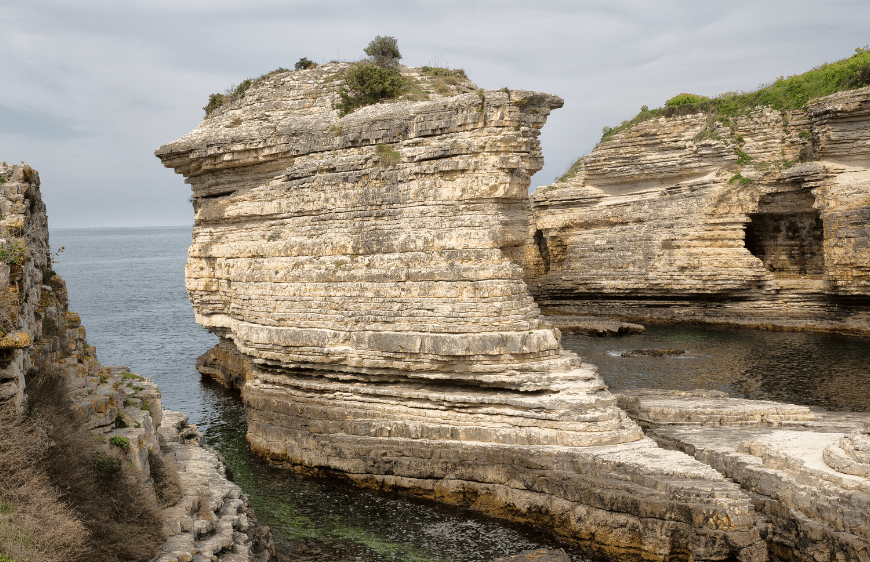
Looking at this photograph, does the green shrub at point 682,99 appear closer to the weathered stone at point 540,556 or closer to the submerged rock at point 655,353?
→ the submerged rock at point 655,353

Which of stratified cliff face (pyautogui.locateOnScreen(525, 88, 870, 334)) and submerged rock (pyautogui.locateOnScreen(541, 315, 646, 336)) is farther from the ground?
stratified cliff face (pyautogui.locateOnScreen(525, 88, 870, 334))

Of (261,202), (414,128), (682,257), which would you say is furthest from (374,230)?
(682,257)

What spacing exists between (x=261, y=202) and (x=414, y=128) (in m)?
5.90

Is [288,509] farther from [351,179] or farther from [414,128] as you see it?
[414,128]

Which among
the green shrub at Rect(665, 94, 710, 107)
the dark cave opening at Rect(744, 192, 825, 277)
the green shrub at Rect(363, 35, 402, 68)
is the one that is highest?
the green shrub at Rect(665, 94, 710, 107)

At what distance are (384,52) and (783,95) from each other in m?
25.2

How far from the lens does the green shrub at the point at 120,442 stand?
10.3 meters

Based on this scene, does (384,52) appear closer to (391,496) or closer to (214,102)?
(214,102)

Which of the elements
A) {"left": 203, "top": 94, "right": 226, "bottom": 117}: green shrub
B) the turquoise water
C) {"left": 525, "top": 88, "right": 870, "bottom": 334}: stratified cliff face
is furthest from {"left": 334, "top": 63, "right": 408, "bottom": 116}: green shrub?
{"left": 525, "top": 88, "right": 870, "bottom": 334}: stratified cliff face

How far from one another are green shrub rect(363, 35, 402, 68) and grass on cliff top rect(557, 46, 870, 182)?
22.7m

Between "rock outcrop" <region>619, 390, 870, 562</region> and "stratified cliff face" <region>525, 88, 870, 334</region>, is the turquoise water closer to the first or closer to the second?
"rock outcrop" <region>619, 390, 870, 562</region>

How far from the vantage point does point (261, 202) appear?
21.1 m

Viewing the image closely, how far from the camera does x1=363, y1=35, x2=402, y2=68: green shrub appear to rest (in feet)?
78.0

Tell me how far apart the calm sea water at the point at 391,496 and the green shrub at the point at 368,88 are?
36.3ft
